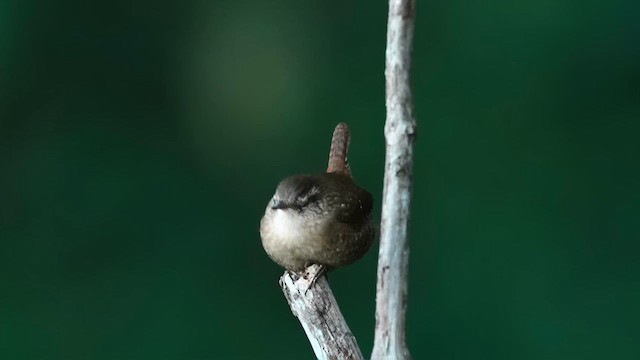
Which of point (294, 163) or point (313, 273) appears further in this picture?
point (294, 163)

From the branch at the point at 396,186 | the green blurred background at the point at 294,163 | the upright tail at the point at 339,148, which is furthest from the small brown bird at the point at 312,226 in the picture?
the green blurred background at the point at 294,163

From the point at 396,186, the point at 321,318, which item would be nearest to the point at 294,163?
the point at 321,318

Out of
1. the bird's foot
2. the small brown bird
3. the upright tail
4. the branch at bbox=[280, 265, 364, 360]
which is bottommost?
the branch at bbox=[280, 265, 364, 360]

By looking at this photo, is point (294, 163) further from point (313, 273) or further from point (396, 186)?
point (396, 186)

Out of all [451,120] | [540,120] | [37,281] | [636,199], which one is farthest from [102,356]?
[636,199]

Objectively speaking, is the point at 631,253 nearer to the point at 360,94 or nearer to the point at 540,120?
the point at 540,120

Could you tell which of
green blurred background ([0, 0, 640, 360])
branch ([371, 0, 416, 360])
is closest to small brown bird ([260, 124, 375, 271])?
branch ([371, 0, 416, 360])

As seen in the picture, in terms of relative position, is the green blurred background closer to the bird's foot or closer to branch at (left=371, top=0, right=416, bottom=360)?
the bird's foot
